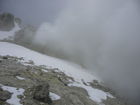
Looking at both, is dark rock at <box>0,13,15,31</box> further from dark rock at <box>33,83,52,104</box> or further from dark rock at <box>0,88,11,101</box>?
dark rock at <box>33,83,52,104</box>

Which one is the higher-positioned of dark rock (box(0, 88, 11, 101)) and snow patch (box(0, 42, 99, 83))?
snow patch (box(0, 42, 99, 83))

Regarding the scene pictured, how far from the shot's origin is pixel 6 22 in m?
132

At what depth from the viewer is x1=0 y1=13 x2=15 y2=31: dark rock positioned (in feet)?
416

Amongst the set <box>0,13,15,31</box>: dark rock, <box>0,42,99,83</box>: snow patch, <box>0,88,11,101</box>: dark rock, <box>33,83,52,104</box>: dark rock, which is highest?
Answer: <box>0,13,15,31</box>: dark rock

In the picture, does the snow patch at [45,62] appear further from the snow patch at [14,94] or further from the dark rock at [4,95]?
the dark rock at [4,95]

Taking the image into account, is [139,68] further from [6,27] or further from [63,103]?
[63,103]

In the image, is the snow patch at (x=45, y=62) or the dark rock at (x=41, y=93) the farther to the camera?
the snow patch at (x=45, y=62)

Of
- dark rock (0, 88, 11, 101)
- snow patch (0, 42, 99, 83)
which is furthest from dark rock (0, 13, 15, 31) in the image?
dark rock (0, 88, 11, 101)

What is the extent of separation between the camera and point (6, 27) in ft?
422

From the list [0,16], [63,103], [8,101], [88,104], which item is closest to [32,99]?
[8,101]

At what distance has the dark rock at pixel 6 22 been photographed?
416ft

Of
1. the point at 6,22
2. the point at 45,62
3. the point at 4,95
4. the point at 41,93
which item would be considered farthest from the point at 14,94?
the point at 6,22

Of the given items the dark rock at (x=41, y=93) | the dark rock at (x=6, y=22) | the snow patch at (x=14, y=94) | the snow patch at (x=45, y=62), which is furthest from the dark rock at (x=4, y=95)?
the dark rock at (x=6, y=22)

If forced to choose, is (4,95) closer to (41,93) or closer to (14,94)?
(14,94)
